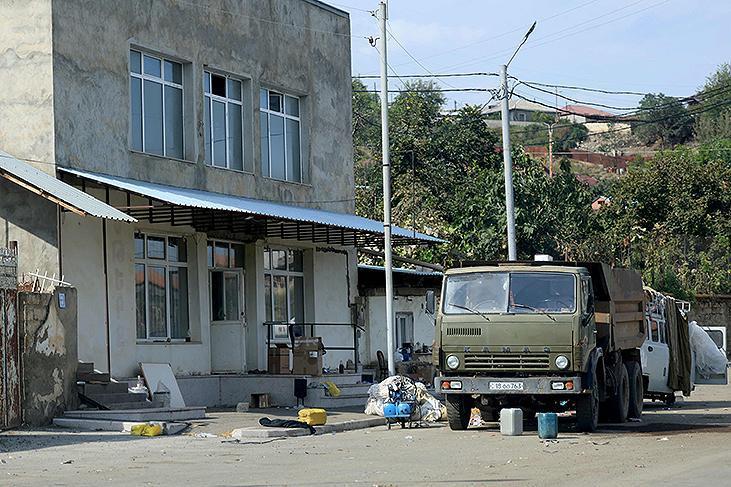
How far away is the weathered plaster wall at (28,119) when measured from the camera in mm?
22312

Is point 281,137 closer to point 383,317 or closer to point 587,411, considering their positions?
point 383,317

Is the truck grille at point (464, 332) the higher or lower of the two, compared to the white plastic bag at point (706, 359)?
higher

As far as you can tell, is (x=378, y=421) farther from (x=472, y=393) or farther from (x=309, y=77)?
(x=309, y=77)

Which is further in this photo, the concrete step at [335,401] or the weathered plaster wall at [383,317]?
the weathered plaster wall at [383,317]

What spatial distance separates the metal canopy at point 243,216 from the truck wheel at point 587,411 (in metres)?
7.02

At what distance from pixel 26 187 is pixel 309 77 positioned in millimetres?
11343

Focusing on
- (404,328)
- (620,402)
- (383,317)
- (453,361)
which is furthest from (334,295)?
(453,361)

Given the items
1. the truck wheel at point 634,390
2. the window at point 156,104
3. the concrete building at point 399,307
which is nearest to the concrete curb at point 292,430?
the truck wheel at point 634,390

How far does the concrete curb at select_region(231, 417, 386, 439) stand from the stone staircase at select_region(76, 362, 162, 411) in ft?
10.2

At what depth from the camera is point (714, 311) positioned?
52781 millimetres

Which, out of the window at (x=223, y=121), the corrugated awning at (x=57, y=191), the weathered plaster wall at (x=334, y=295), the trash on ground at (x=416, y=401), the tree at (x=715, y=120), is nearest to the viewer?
the corrugated awning at (x=57, y=191)

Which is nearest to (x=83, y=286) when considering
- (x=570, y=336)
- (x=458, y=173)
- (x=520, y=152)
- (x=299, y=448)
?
(x=299, y=448)

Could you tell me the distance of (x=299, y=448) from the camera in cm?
1795

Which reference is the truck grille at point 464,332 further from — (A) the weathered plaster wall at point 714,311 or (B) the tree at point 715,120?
(B) the tree at point 715,120
